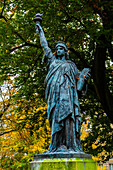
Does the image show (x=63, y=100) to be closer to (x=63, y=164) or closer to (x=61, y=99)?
(x=61, y=99)

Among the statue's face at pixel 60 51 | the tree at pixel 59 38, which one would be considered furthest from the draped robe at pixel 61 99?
the tree at pixel 59 38

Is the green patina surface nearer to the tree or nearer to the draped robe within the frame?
the draped robe

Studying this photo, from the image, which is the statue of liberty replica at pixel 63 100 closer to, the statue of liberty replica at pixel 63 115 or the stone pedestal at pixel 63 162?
the statue of liberty replica at pixel 63 115

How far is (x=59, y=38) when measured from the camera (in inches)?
442

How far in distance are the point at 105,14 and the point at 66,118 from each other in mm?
7054

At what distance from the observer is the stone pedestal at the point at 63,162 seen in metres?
4.30

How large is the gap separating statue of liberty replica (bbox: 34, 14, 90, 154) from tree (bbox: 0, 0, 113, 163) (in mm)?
4084

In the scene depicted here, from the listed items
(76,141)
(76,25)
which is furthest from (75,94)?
(76,25)

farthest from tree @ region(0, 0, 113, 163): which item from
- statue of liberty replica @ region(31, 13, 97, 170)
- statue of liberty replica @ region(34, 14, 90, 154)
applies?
statue of liberty replica @ region(31, 13, 97, 170)

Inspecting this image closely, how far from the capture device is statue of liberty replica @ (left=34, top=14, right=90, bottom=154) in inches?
194

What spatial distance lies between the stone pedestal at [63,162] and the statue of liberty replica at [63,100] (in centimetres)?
22

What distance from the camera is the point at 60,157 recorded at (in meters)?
4.48

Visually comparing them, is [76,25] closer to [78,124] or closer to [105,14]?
[105,14]

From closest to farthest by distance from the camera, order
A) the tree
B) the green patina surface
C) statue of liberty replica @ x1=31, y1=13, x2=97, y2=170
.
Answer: the green patina surface
statue of liberty replica @ x1=31, y1=13, x2=97, y2=170
the tree
